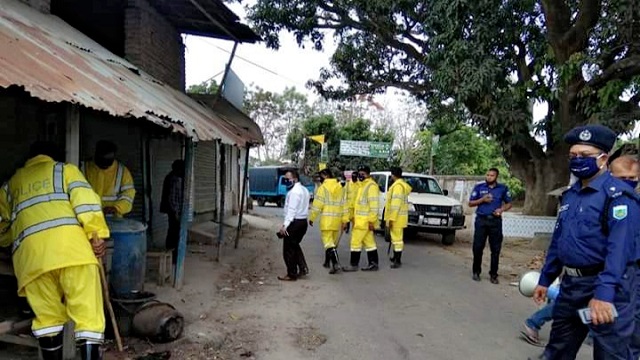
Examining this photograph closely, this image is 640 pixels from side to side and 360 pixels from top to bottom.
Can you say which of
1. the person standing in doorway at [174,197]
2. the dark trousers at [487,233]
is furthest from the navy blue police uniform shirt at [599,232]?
the person standing in doorway at [174,197]

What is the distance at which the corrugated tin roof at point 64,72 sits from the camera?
10.8 ft

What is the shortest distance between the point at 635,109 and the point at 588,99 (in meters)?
0.81

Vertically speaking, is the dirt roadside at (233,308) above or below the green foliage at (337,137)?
below

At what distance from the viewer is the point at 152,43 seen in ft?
29.5

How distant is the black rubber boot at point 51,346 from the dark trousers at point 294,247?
409 centimetres

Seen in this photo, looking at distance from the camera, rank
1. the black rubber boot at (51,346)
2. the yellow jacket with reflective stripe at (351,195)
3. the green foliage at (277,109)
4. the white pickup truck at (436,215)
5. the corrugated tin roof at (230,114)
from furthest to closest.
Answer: the green foliage at (277,109) → the white pickup truck at (436,215) → the corrugated tin roof at (230,114) → the yellow jacket with reflective stripe at (351,195) → the black rubber boot at (51,346)

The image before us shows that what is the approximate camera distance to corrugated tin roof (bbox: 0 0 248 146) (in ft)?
10.8

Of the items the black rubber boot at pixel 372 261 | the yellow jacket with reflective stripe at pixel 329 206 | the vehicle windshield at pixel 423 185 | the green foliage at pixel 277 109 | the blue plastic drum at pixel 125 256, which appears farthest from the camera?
the green foliage at pixel 277 109

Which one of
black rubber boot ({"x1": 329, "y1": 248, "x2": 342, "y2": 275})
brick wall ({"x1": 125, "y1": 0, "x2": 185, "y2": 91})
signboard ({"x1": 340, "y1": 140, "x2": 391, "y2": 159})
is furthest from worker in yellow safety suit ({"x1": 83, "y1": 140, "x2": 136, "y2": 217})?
signboard ({"x1": 340, "y1": 140, "x2": 391, "y2": 159})

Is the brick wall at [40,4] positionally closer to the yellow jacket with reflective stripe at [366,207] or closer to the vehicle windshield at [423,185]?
the yellow jacket with reflective stripe at [366,207]

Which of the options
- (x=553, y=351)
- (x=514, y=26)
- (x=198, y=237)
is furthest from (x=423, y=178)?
(x=553, y=351)

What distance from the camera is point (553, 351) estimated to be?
329 cm

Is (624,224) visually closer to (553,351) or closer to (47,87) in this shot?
(553,351)

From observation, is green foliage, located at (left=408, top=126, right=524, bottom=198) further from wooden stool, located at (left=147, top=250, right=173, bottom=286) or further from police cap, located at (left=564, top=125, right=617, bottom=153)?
police cap, located at (left=564, top=125, right=617, bottom=153)
